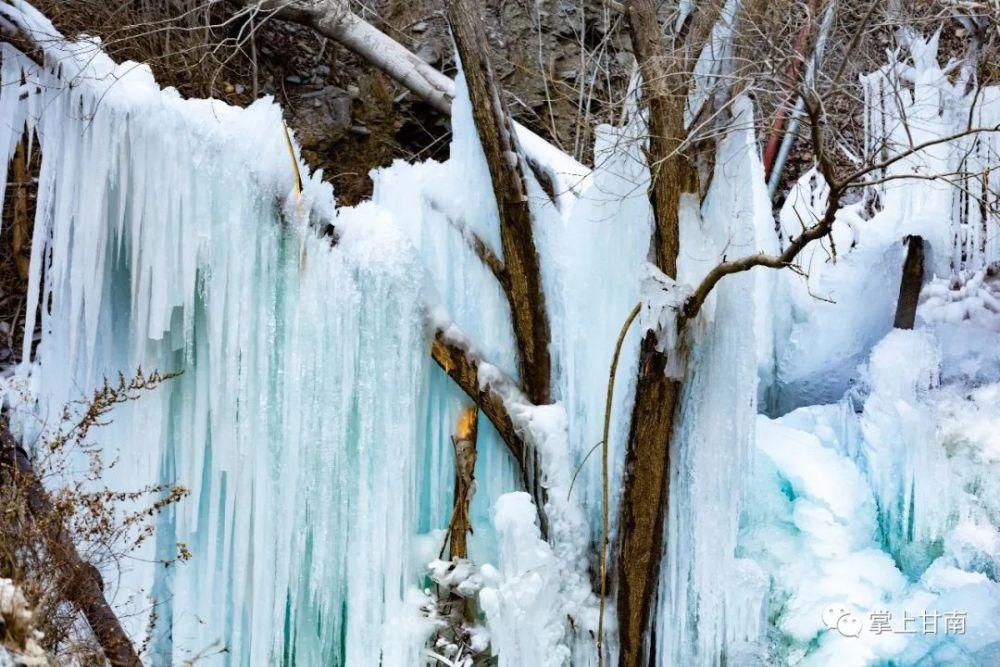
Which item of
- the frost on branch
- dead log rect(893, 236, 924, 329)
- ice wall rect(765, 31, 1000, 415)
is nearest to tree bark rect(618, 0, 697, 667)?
the frost on branch

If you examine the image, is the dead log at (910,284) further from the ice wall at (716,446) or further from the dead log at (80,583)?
the dead log at (80,583)

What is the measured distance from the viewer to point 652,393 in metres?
5.08

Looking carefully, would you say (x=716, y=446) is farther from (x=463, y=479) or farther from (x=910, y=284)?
(x=910, y=284)

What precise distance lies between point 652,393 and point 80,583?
2523 millimetres

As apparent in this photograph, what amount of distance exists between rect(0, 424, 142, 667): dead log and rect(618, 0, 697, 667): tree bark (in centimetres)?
218

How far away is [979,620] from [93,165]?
4.82 meters

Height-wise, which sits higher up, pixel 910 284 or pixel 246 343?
pixel 910 284

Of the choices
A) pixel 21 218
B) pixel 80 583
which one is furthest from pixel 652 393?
pixel 21 218

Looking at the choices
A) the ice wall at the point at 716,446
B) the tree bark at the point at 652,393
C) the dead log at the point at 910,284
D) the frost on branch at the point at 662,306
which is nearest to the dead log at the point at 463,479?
the tree bark at the point at 652,393

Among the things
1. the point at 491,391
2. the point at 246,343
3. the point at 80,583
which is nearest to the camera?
the point at 80,583

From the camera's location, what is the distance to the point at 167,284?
5246mm

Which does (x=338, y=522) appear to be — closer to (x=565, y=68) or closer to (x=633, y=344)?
(x=633, y=344)

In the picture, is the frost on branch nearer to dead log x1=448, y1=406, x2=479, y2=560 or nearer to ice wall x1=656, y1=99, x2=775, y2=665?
ice wall x1=656, y1=99, x2=775, y2=665

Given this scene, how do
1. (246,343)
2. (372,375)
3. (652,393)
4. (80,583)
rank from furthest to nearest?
(372,375)
(246,343)
(652,393)
(80,583)
